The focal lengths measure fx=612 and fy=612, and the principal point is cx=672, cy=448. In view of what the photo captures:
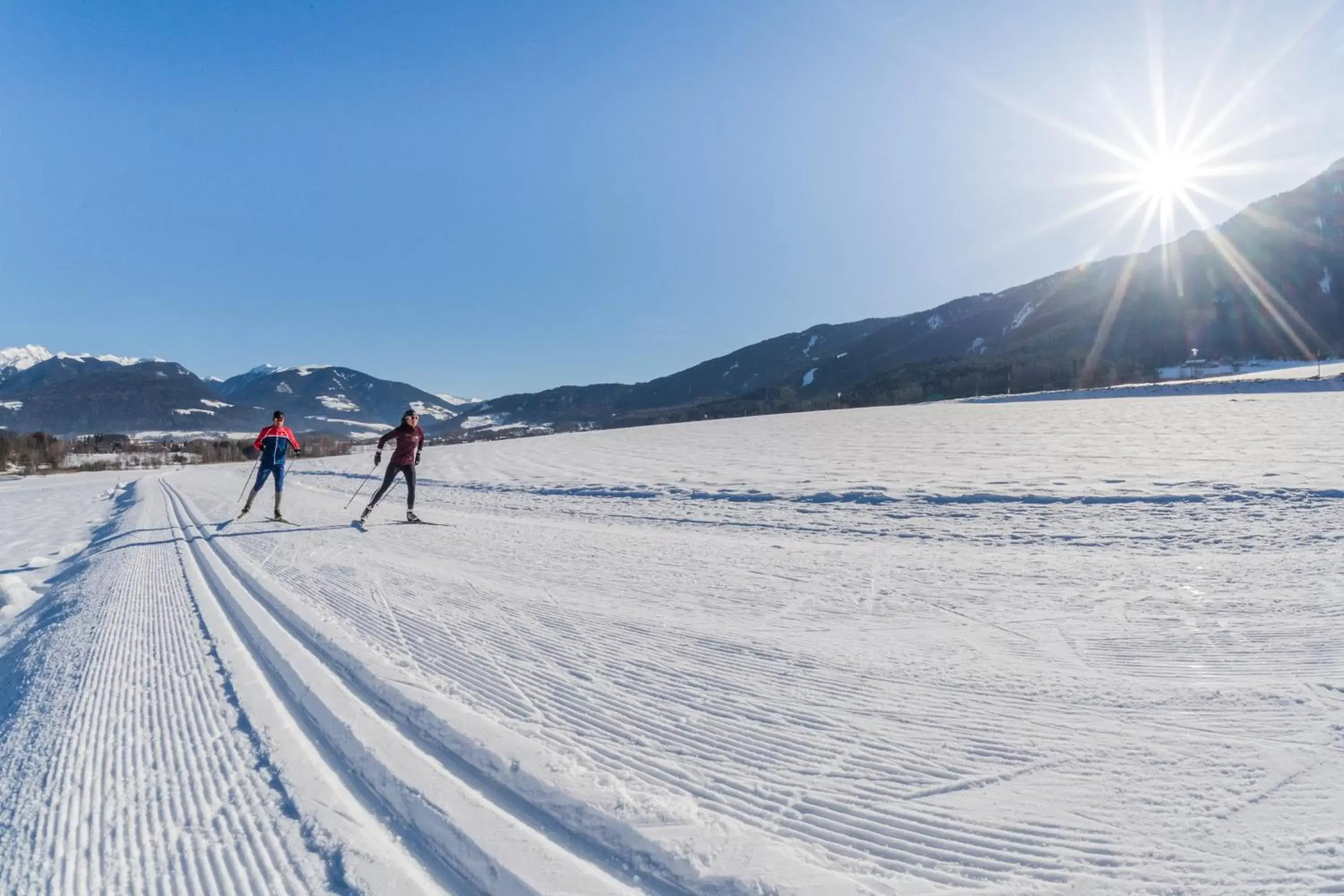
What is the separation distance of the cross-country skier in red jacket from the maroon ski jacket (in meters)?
2.25

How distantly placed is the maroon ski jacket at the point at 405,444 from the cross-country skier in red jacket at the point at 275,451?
2253 millimetres

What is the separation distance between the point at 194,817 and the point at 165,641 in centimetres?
287

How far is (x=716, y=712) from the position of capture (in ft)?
10.6

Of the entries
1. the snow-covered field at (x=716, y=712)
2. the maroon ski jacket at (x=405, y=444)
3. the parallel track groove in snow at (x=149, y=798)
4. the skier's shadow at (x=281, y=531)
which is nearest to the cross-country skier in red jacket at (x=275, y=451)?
the skier's shadow at (x=281, y=531)

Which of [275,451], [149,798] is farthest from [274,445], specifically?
[149,798]

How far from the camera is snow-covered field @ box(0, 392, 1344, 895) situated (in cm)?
216

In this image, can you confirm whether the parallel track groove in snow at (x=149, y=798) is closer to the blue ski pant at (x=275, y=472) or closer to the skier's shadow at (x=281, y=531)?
the skier's shadow at (x=281, y=531)

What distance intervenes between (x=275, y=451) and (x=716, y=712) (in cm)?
1185

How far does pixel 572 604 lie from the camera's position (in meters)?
5.32

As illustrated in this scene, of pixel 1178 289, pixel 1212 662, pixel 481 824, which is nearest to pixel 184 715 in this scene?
pixel 481 824

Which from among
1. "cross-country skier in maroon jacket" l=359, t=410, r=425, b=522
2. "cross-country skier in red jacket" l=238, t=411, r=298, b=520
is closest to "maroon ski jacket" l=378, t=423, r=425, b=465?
"cross-country skier in maroon jacket" l=359, t=410, r=425, b=522

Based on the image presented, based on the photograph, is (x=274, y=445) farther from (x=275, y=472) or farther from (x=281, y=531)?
(x=281, y=531)

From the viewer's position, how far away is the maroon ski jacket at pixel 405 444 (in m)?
10.9

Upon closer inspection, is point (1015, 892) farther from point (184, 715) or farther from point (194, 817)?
point (184, 715)
